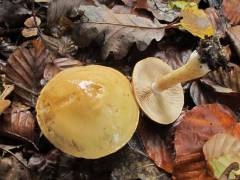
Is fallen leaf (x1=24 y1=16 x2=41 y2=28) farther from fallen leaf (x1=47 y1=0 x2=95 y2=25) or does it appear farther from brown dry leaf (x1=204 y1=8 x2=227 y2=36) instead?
brown dry leaf (x1=204 y1=8 x2=227 y2=36)

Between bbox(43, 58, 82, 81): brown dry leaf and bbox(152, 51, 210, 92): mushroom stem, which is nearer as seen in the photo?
bbox(152, 51, 210, 92): mushroom stem

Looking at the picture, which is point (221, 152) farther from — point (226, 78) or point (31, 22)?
point (31, 22)

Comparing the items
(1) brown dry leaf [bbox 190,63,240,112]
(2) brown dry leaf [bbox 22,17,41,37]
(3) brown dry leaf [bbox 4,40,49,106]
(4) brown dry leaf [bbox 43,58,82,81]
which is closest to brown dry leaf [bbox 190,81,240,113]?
(1) brown dry leaf [bbox 190,63,240,112]

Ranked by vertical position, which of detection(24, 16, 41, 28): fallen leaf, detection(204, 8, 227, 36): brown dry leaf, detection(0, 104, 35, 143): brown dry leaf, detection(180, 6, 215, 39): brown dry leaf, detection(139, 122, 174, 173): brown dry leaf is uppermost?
detection(180, 6, 215, 39): brown dry leaf

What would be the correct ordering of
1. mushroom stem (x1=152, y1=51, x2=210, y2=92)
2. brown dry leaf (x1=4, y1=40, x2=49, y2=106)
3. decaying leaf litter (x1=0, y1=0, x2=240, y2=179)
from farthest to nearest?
brown dry leaf (x1=4, y1=40, x2=49, y2=106), decaying leaf litter (x1=0, y1=0, x2=240, y2=179), mushroom stem (x1=152, y1=51, x2=210, y2=92)

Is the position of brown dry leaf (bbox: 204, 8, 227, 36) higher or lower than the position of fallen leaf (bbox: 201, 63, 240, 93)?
higher

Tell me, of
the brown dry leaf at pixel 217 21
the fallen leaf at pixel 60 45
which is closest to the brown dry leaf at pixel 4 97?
the fallen leaf at pixel 60 45

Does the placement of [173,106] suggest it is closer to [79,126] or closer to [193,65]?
[193,65]

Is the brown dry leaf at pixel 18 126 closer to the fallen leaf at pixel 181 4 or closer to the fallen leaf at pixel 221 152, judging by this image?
the fallen leaf at pixel 221 152
